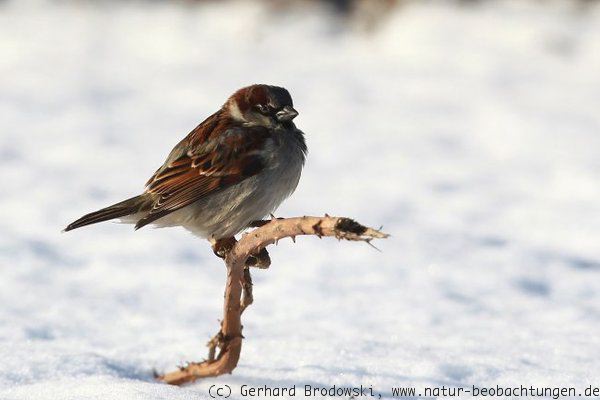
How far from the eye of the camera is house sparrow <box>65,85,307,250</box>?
442 cm

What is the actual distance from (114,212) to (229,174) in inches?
24.8

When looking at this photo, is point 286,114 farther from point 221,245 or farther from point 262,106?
point 221,245

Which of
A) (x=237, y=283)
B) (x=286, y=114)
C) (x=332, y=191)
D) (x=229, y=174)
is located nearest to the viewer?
(x=237, y=283)

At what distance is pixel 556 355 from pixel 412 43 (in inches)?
310

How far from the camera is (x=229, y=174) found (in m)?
4.46

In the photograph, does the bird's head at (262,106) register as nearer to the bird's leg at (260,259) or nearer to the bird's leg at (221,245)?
the bird's leg at (221,245)

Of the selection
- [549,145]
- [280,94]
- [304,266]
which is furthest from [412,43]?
[280,94]

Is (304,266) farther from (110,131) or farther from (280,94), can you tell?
(110,131)

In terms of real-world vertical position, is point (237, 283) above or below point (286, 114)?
below

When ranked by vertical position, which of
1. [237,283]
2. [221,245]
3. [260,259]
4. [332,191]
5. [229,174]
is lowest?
[237,283]

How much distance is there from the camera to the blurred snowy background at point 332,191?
4.96 m

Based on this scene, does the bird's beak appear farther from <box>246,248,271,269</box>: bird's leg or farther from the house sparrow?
<box>246,248,271,269</box>: bird's leg

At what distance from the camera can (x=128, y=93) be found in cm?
1092

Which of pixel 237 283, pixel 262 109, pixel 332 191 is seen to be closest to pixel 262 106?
pixel 262 109
